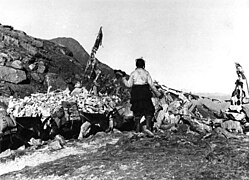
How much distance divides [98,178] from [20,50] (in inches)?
612

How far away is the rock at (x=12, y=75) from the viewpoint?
16497mm

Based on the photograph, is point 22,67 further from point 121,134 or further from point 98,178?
point 98,178

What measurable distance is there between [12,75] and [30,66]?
→ 1.88 meters

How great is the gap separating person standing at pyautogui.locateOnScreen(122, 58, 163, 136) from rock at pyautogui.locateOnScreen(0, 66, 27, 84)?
9.22 metres

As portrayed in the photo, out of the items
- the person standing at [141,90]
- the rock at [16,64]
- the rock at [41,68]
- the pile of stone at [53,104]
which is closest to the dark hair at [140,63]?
the person standing at [141,90]

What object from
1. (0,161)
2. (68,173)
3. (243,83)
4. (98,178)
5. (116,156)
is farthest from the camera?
(243,83)

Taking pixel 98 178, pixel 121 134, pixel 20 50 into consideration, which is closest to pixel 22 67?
pixel 20 50

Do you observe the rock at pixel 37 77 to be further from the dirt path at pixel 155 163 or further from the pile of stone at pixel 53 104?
the dirt path at pixel 155 163

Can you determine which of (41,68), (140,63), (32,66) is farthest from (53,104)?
(41,68)

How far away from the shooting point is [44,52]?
21469 millimetres

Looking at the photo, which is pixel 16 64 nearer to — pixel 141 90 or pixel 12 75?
pixel 12 75

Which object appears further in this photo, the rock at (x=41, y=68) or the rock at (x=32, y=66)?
the rock at (x=41, y=68)

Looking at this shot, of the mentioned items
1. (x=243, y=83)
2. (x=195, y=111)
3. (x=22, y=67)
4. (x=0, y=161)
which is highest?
(x=22, y=67)

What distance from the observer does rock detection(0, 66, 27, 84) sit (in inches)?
649
